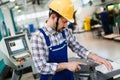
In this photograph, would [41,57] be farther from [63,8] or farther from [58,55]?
[63,8]

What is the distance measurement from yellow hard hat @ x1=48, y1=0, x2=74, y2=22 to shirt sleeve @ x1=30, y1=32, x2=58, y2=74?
261 mm

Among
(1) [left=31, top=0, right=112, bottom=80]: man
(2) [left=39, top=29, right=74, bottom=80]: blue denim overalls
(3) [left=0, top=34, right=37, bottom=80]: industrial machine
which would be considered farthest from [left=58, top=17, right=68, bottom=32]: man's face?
(3) [left=0, top=34, right=37, bottom=80]: industrial machine

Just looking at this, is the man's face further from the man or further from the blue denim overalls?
the blue denim overalls

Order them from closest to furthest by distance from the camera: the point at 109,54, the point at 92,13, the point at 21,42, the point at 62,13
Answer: the point at 62,13, the point at 21,42, the point at 109,54, the point at 92,13

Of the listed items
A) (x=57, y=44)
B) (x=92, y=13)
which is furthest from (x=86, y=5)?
(x=57, y=44)

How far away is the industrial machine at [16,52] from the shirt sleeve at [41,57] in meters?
2.48

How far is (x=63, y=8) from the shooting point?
5.78ft

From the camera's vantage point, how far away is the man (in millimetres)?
1701

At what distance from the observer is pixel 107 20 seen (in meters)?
9.38

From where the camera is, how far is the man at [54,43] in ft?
5.58

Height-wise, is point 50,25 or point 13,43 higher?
point 50,25

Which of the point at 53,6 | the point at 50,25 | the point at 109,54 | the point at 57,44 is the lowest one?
the point at 109,54

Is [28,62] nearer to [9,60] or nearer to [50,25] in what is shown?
[9,60]

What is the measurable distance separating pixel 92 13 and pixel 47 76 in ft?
43.1
